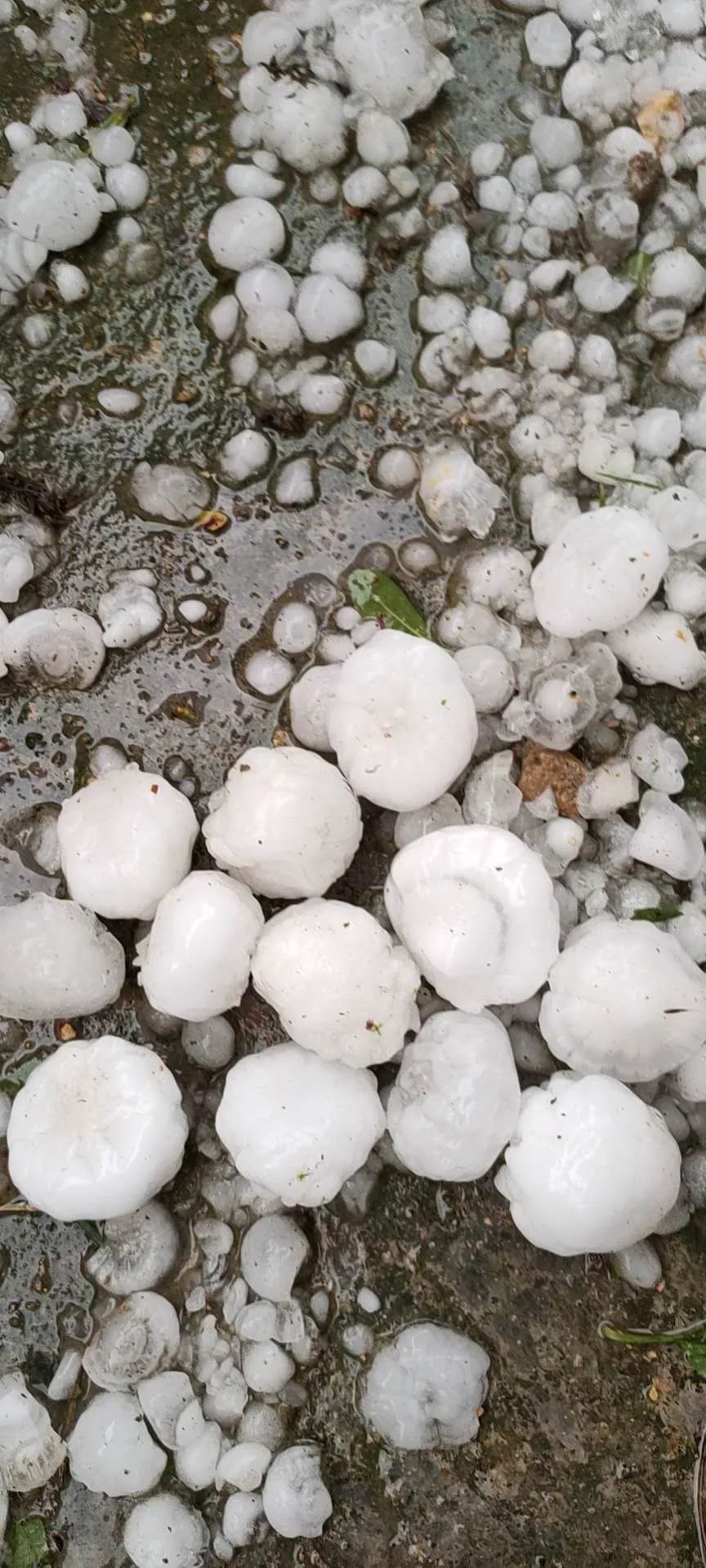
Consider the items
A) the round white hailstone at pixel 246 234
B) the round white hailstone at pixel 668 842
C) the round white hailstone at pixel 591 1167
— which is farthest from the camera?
the round white hailstone at pixel 246 234

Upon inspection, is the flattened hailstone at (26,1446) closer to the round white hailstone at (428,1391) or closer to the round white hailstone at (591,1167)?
the round white hailstone at (428,1391)

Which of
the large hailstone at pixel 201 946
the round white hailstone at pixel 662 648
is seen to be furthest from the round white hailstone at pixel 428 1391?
the round white hailstone at pixel 662 648

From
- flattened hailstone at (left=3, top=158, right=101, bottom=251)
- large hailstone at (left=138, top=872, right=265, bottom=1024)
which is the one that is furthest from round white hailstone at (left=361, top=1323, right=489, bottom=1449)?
flattened hailstone at (left=3, top=158, right=101, bottom=251)

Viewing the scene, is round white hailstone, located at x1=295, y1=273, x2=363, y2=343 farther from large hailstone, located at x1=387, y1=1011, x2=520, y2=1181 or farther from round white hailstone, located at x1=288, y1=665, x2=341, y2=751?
large hailstone, located at x1=387, y1=1011, x2=520, y2=1181

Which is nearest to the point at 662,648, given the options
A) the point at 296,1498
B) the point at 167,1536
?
the point at 296,1498

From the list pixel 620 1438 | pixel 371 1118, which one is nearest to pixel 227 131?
pixel 371 1118

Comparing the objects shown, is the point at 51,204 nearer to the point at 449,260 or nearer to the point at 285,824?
the point at 449,260

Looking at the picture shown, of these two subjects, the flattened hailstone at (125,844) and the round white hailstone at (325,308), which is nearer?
the flattened hailstone at (125,844)

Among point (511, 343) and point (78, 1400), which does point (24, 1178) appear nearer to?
point (78, 1400)
